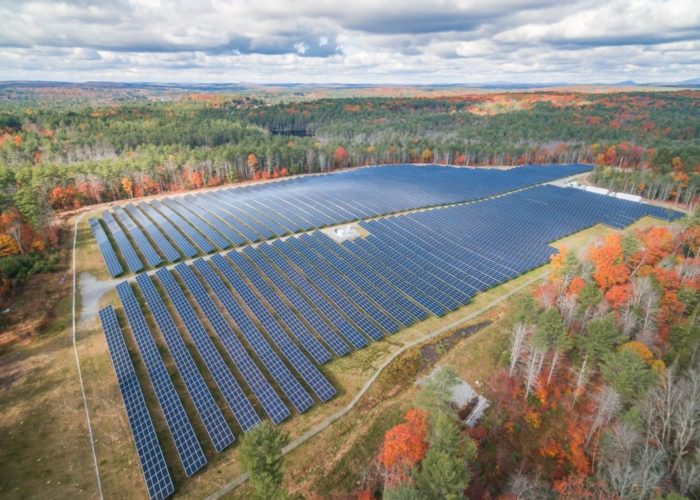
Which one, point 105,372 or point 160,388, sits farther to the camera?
point 105,372

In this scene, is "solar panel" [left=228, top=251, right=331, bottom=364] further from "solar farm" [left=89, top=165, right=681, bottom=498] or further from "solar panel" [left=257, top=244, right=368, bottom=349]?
"solar panel" [left=257, top=244, right=368, bottom=349]

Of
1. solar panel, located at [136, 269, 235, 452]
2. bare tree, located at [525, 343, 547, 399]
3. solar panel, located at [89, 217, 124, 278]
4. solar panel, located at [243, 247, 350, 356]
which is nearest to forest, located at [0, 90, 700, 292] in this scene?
solar panel, located at [89, 217, 124, 278]

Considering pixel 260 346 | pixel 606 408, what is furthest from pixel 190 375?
pixel 606 408

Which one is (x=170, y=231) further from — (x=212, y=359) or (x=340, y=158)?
(x=340, y=158)

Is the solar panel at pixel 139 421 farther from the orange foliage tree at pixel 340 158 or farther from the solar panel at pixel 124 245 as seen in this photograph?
the orange foliage tree at pixel 340 158

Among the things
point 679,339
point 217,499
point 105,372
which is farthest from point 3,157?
point 679,339

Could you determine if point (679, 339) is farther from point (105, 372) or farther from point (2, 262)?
point (2, 262)
